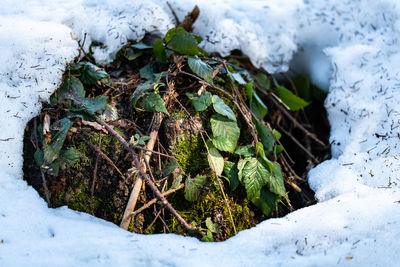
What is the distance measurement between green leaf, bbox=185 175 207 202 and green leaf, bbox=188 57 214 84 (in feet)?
2.06

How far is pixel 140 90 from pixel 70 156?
0.55 m

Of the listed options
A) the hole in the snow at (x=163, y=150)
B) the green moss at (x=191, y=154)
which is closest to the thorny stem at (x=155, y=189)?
the hole in the snow at (x=163, y=150)

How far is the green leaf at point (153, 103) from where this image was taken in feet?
6.69

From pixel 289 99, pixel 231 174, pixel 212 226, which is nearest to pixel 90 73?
pixel 231 174

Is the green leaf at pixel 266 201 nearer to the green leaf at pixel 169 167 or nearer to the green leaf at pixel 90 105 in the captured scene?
the green leaf at pixel 169 167

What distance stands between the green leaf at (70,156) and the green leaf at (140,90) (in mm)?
432

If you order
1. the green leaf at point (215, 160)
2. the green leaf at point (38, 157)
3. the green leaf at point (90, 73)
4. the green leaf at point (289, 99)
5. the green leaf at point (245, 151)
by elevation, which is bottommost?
the green leaf at point (38, 157)

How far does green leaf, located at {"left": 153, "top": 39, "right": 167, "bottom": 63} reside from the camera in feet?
7.52

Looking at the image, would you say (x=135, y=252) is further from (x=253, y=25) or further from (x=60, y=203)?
(x=253, y=25)

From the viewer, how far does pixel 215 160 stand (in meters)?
2.04

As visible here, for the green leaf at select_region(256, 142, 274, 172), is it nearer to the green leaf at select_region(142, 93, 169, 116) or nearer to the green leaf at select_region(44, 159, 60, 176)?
the green leaf at select_region(142, 93, 169, 116)

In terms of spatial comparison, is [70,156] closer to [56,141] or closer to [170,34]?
[56,141]

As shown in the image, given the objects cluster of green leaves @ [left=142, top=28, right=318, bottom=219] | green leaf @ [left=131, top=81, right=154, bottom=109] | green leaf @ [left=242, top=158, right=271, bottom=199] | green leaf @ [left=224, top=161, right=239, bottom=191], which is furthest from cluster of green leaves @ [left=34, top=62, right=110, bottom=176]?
green leaf @ [left=242, top=158, right=271, bottom=199]

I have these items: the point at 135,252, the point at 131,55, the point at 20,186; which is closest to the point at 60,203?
the point at 20,186
